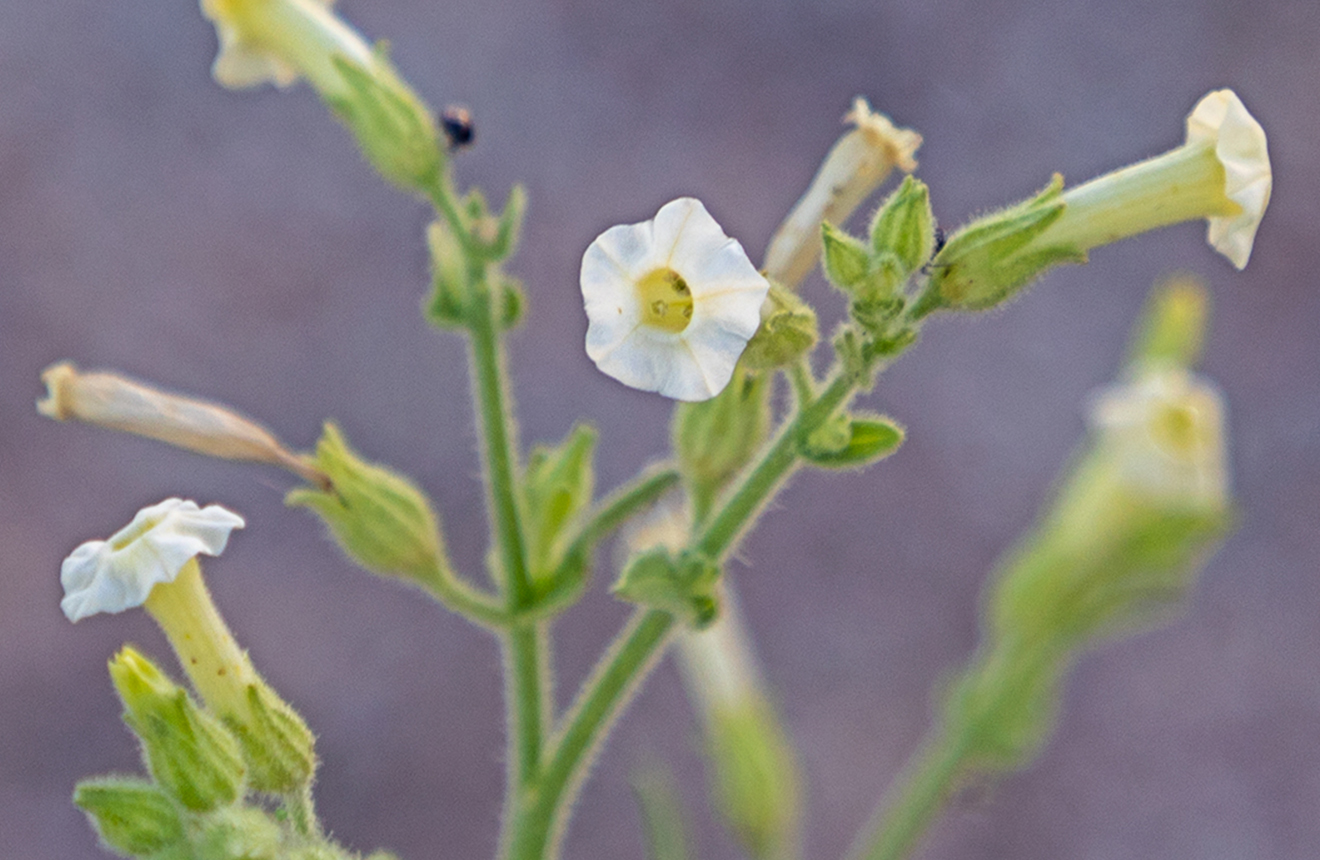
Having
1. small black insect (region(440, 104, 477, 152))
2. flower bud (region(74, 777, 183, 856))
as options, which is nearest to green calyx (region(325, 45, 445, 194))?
small black insect (region(440, 104, 477, 152))

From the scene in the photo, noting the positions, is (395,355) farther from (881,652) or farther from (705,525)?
(705,525)

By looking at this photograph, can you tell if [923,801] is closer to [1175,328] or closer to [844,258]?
[1175,328]

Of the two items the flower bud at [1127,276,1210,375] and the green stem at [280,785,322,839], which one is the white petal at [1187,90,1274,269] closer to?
the flower bud at [1127,276,1210,375]

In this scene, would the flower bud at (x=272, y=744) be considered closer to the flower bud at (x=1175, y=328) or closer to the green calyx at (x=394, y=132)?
the green calyx at (x=394, y=132)

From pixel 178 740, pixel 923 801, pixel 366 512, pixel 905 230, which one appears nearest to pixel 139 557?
pixel 178 740

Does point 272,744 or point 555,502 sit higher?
point 555,502

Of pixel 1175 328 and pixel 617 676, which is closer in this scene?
pixel 617 676
